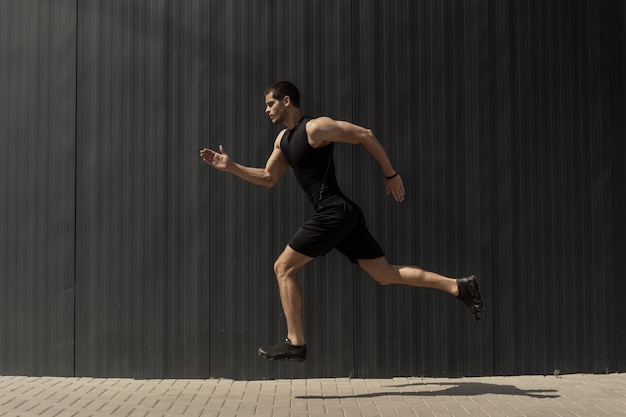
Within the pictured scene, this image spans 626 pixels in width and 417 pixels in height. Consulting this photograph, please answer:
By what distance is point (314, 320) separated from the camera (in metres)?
7.82

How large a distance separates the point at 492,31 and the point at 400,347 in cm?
276

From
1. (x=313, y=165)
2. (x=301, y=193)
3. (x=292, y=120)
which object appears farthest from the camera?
(x=301, y=193)

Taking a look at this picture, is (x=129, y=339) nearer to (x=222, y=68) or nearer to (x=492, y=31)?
(x=222, y=68)

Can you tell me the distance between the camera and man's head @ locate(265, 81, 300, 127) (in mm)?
7117

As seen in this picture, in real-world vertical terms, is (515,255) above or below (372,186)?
below

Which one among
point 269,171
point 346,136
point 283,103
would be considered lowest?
point 269,171

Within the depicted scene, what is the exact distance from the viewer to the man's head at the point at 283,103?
7.12 meters

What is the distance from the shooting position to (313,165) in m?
6.99

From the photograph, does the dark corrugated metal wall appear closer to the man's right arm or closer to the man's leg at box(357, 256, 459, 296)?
the man's right arm

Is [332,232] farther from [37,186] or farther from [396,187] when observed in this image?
[37,186]

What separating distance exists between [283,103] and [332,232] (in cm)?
105

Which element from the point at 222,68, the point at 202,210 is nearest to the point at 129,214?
the point at 202,210

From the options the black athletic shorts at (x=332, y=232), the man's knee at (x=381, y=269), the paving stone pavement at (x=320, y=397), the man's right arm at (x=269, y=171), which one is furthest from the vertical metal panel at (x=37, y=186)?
A: the man's knee at (x=381, y=269)

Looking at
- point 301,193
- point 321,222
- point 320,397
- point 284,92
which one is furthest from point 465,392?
point 284,92
